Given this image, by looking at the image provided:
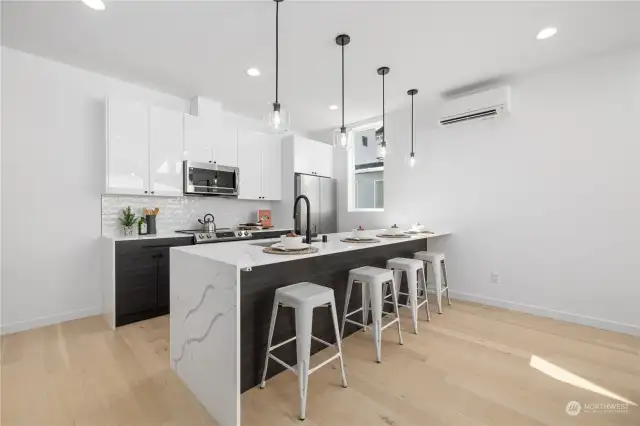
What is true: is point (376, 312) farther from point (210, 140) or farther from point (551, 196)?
point (210, 140)

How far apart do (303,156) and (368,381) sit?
138 inches

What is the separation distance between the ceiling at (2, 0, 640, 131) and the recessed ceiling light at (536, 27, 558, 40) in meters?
0.04

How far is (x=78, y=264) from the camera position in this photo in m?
3.11

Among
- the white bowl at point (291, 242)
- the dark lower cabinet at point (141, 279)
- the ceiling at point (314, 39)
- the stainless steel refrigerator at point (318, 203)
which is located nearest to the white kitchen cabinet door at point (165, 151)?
the ceiling at point (314, 39)

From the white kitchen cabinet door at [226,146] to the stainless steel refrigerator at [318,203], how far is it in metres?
1.02

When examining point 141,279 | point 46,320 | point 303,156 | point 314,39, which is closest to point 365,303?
point 141,279

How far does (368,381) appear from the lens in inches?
78.0

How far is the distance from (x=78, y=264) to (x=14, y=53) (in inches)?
83.5

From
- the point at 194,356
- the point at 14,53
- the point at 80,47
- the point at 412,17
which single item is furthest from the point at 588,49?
the point at 14,53

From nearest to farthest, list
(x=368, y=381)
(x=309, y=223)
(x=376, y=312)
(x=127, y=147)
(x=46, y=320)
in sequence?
(x=368, y=381)
(x=309, y=223)
(x=376, y=312)
(x=46, y=320)
(x=127, y=147)

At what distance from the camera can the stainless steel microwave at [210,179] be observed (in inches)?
143

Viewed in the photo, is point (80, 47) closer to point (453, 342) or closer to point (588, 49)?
point (453, 342)

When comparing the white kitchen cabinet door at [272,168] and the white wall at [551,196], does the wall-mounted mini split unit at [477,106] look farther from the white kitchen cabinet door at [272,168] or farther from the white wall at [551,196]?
the white kitchen cabinet door at [272,168]

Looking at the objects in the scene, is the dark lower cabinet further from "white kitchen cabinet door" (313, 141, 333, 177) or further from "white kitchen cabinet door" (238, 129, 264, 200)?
"white kitchen cabinet door" (313, 141, 333, 177)
